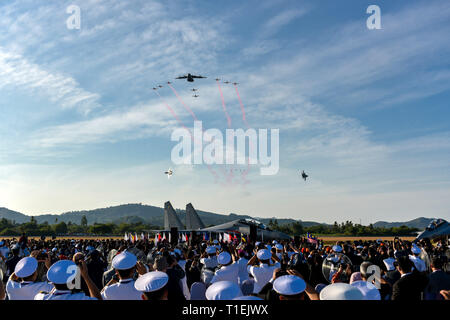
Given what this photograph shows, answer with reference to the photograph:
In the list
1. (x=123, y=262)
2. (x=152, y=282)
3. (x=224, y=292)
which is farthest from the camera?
(x=123, y=262)

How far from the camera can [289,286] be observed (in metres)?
4.42

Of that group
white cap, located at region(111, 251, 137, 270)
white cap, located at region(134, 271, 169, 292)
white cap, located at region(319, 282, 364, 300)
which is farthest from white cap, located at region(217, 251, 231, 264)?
white cap, located at region(319, 282, 364, 300)

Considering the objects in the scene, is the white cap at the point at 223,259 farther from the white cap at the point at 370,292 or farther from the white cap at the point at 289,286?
the white cap at the point at 370,292

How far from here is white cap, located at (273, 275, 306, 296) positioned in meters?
4.39

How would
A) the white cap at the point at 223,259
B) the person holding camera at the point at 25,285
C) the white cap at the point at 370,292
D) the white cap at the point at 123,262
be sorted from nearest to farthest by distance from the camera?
the white cap at the point at 370,292 → the white cap at the point at 123,262 → the person holding camera at the point at 25,285 → the white cap at the point at 223,259

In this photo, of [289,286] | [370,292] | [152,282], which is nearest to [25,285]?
[152,282]

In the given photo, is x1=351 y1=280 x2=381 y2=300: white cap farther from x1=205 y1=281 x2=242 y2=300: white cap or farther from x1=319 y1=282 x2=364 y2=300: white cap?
x1=205 y1=281 x2=242 y2=300: white cap

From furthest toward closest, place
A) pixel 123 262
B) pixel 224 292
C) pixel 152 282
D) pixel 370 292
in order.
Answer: pixel 123 262, pixel 152 282, pixel 370 292, pixel 224 292

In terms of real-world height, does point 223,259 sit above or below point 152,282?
below

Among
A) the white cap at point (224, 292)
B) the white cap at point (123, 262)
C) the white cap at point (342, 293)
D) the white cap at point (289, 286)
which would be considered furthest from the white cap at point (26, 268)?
the white cap at point (342, 293)

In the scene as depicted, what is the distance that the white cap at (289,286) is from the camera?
4.39 metres

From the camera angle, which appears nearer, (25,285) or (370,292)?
(370,292)

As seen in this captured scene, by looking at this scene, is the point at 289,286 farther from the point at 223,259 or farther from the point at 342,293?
the point at 223,259
